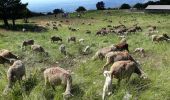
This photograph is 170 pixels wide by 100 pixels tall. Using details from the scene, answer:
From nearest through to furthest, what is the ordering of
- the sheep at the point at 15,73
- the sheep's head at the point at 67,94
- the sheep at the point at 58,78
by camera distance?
the sheep's head at the point at 67,94
the sheep at the point at 58,78
the sheep at the point at 15,73

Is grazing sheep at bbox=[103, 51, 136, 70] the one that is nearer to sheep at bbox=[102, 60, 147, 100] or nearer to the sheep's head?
sheep at bbox=[102, 60, 147, 100]

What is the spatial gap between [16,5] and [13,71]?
46.2m

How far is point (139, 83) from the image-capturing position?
12.4 meters

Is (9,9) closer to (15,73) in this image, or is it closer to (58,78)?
(15,73)

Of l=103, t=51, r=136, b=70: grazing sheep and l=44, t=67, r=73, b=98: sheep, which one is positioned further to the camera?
l=103, t=51, r=136, b=70: grazing sheep

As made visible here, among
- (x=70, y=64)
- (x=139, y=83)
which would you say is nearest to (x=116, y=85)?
(x=139, y=83)

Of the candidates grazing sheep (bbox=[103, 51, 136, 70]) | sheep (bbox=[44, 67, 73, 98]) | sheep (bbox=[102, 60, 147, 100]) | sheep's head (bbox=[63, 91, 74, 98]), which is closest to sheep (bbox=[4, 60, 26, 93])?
sheep (bbox=[44, 67, 73, 98])

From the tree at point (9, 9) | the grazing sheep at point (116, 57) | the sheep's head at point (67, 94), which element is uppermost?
the sheep's head at point (67, 94)

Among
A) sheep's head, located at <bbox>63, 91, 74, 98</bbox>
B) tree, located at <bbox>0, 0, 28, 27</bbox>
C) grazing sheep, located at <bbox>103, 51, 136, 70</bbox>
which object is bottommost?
tree, located at <bbox>0, 0, 28, 27</bbox>

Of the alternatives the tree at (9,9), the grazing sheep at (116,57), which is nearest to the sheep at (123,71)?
the grazing sheep at (116,57)

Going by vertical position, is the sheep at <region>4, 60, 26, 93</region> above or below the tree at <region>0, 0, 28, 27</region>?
above

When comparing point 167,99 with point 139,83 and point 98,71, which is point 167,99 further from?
point 98,71

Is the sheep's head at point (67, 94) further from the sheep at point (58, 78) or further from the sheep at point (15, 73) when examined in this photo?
the sheep at point (15, 73)

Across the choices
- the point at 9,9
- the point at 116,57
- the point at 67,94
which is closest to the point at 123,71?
the point at 67,94
